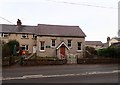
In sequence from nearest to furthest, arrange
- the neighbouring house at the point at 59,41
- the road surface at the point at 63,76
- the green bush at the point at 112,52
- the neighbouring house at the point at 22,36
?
the road surface at the point at 63,76 → the green bush at the point at 112,52 → the neighbouring house at the point at 59,41 → the neighbouring house at the point at 22,36

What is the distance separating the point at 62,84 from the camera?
14.5 metres

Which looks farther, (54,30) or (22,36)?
(22,36)

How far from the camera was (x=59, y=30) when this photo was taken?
49844 millimetres

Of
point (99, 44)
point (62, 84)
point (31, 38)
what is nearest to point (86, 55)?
point (31, 38)

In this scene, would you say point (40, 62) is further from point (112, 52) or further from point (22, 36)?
point (22, 36)

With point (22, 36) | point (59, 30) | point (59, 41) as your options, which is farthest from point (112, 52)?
point (22, 36)

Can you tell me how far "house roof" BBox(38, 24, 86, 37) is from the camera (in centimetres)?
4787

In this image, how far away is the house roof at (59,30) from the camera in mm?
47866

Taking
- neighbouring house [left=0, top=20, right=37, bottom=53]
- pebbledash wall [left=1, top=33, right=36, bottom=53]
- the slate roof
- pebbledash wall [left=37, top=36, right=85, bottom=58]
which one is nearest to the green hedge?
pebbledash wall [left=37, top=36, right=85, bottom=58]

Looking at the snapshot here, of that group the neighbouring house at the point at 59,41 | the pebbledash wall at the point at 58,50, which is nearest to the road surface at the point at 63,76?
the neighbouring house at the point at 59,41

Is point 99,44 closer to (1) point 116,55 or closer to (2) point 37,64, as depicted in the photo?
(1) point 116,55

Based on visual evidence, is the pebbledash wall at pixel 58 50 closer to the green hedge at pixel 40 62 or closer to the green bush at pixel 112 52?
the green bush at pixel 112 52

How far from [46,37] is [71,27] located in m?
7.09

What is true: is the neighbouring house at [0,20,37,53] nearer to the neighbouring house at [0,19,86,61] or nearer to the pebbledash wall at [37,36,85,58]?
the neighbouring house at [0,19,86,61]
